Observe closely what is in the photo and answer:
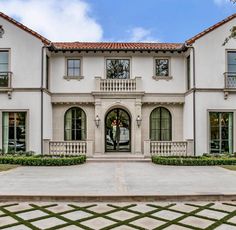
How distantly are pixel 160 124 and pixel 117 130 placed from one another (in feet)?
9.24

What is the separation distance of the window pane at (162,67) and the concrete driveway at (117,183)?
824 cm

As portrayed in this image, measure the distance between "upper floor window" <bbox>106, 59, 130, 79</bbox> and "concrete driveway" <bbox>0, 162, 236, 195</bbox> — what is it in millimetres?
8273

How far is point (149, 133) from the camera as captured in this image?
750 inches

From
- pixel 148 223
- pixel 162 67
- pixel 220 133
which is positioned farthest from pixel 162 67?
pixel 148 223

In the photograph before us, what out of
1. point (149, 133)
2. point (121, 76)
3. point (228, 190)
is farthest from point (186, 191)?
point (121, 76)

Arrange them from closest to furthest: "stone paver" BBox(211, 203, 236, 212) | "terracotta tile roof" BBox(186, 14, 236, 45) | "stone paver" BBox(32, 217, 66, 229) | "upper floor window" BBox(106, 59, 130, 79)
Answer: "stone paver" BBox(32, 217, 66, 229) → "stone paver" BBox(211, 203, 236, 212) → "terracotta tile roof" BBox(186, 14, 236, 45) → "upper floor window" BBox(106, 59, 130, 79)

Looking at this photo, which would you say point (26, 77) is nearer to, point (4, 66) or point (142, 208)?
point (4, 66)

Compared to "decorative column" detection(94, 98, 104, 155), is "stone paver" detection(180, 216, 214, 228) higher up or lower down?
lower down

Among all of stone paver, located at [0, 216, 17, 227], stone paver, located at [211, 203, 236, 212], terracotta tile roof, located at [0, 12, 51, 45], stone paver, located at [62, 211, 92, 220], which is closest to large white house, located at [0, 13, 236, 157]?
terracotta tile roof, located at [0, 12, 51, 45]

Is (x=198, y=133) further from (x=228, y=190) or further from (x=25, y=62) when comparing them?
(x=25, y=62)

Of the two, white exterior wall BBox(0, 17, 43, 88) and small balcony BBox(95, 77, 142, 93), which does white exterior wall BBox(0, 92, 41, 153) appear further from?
small balcony BBox(95, 77, 142, 93)

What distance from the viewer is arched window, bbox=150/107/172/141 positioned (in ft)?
63.0

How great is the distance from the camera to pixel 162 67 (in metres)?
19.3

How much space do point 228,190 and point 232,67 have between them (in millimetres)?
11262
